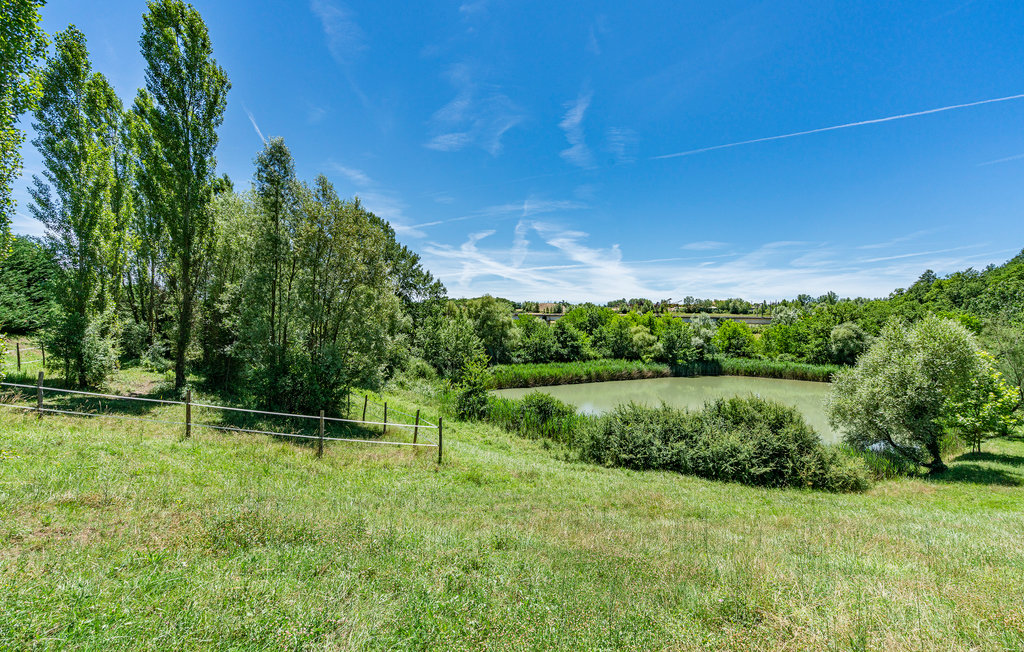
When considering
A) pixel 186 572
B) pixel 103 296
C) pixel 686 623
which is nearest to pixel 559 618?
pixel 686 623

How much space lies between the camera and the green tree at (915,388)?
14.4 meters

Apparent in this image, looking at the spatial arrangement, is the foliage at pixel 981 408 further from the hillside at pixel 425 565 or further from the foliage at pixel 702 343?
the foliage at pixel 702 343

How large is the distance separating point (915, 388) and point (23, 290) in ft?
168

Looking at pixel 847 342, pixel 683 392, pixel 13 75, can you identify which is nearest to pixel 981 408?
pixel 683 392

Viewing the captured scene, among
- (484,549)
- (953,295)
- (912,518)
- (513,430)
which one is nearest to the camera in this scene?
(484,549)

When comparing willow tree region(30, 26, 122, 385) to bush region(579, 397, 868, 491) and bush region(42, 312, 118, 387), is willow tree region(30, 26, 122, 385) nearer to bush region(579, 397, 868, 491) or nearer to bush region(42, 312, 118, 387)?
bush region(42, 312, 118, 387)

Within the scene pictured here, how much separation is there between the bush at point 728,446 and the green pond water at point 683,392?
1176 centimetres

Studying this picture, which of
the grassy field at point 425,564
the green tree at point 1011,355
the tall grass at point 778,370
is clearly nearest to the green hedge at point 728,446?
the grassy field at point 425,564

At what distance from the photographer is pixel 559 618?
144 inches

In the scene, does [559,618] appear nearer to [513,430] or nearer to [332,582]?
[332,582]

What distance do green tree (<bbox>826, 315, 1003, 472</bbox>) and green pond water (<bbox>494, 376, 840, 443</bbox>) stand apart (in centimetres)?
1013

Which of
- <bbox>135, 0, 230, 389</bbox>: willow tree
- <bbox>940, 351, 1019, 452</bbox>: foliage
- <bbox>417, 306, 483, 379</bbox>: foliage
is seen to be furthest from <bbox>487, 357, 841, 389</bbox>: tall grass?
<bbox>940, 351, 1019, 452</bbox>: foliage

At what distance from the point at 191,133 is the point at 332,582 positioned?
1794 centimetres

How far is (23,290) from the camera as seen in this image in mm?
25188
